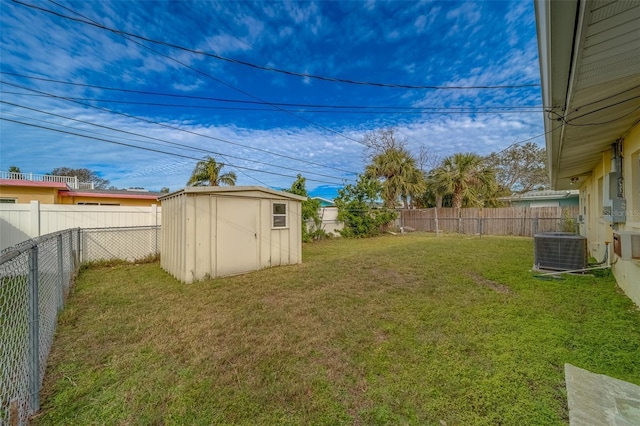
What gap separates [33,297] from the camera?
6.48ft

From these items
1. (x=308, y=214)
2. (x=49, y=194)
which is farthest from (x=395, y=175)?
(x=49, y=194)

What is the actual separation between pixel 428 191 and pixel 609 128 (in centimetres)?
1669

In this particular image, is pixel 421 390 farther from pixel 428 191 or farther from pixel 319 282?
pixel 428 191

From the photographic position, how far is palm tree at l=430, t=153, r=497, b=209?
17.2 metres

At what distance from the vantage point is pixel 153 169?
19.5m

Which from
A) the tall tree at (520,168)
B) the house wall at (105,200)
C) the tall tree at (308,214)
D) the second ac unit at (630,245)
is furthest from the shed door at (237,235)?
the tall tree at (520,168)

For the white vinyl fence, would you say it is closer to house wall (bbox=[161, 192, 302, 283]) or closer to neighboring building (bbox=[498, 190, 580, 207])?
house wall (bbox=[161, 192, 302, 283])

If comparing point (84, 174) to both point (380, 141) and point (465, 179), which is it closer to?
point (380, 141)

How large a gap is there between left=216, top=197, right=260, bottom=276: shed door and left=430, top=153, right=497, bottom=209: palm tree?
48.2 ft

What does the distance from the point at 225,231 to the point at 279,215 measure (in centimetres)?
166

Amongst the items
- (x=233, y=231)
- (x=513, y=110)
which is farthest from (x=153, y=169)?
(x=513, y=110)

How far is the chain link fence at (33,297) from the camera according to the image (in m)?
1.85

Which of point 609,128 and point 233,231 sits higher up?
point 609,128

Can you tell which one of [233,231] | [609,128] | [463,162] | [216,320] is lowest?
[216,320]
